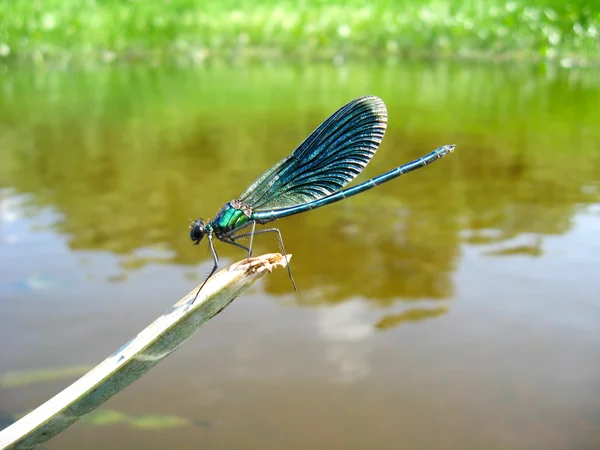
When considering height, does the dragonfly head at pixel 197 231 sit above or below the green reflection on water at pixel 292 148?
above

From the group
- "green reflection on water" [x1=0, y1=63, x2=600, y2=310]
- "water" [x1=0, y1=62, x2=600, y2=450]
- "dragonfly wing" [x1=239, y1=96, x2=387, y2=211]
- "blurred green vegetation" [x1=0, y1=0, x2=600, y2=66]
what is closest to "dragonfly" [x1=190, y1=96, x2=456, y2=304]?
"dragonfly wing" [x1=239, y1=96, x2=387, y2=211]

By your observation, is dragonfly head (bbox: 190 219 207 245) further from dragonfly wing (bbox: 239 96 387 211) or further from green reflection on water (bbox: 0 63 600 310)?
green reflection on water (bbox: 0 63 600 310)

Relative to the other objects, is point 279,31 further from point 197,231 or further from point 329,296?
point 197,231

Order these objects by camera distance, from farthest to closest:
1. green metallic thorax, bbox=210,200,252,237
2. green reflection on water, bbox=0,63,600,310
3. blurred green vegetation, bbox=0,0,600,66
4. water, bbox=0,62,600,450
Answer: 1. blurred green vegetation, bbox=0,0,600,66
2. green reflection on water, bbox=0,63,600,310
3. water, bbox=0,62,600,450
4. green metallic thorax, bbox=210,200,252,237

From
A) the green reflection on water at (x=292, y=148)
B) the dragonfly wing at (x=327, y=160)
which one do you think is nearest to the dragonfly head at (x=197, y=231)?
the dragonfly wing at (x=327, y=160)

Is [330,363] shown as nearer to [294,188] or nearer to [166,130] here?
[294,188]

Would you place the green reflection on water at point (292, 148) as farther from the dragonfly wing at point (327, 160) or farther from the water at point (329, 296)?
the dragonfly wing at point (327, 160)

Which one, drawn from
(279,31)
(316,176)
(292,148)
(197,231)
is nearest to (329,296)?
(316,176)
